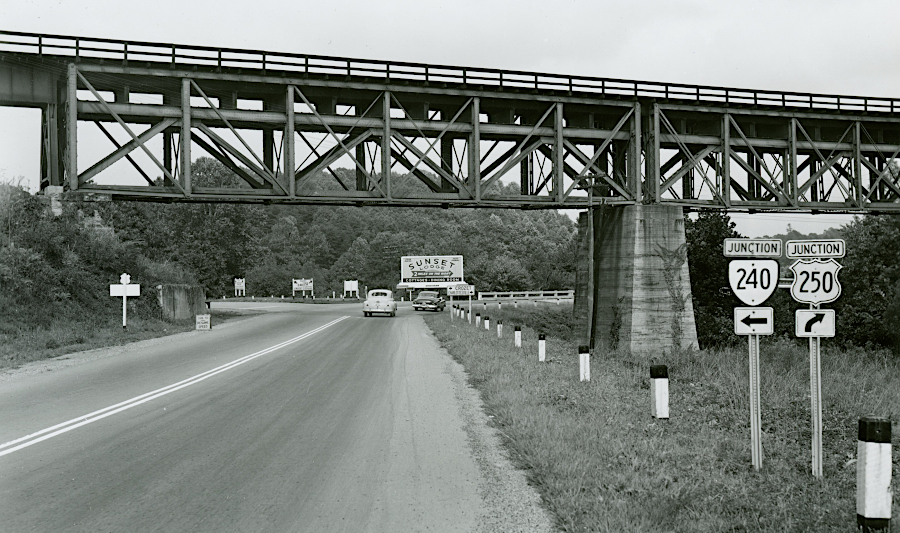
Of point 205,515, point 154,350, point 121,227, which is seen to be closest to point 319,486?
point 205,515

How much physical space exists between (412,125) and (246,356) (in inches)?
397

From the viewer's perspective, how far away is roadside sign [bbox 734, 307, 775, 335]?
23.5ft

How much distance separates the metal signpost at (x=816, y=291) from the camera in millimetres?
6880

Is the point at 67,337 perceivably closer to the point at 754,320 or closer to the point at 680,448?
the point at 680,448

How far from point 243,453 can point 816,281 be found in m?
6.24

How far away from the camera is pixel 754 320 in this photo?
722 centimetres

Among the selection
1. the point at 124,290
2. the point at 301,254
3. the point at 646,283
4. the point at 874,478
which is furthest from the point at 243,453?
the point at 301,254

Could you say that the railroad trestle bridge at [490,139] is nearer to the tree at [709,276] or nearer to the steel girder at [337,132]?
the steel girder at [337,132]

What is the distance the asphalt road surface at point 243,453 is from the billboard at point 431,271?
171ft

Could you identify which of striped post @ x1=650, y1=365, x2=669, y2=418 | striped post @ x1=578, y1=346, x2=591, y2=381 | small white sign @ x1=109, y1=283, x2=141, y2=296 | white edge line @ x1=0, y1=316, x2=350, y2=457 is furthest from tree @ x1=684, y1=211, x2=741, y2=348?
striped post @ x1=650, y1=365, x2=669, y2=418

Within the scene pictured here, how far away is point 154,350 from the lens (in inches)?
850

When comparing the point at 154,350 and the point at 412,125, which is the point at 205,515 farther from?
the point at 412,125

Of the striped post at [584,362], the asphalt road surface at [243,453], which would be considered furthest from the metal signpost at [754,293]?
the striped post at [584,362]

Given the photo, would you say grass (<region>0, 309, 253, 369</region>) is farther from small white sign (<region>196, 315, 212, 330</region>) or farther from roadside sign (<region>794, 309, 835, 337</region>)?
roadside sign (<region>794, 309, 835, 337</region>)
